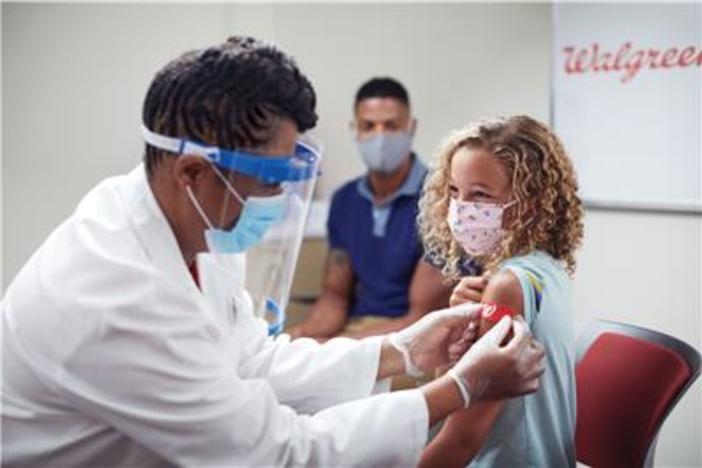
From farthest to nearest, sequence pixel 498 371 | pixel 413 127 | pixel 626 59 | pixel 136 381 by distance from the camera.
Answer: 1. pixel 413 127
2. pixel 626 59
3. pixel 498 371
4. pixel 136 381

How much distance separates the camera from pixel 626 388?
64.1 inches

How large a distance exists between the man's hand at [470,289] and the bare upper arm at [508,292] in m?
0.10

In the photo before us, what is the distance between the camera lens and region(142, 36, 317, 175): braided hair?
3.86ft

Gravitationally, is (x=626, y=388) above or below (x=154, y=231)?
below

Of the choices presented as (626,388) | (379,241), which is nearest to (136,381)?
(626,388)

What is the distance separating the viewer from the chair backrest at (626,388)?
1548 mm

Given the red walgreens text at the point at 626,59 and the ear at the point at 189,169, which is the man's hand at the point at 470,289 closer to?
the ear at the point at 189,169

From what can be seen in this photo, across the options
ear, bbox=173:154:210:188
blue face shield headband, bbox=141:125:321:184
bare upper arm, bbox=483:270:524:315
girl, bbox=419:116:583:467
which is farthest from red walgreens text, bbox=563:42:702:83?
ear, bbox=173:154:210:188

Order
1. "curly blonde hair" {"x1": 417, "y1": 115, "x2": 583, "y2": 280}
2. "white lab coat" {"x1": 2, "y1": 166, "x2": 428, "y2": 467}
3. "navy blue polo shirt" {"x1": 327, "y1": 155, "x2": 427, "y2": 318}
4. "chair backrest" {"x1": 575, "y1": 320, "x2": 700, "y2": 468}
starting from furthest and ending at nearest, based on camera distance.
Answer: "navy blue polo shirt" {"x1": 327, "y1": 155, "x2": 427, "y2": 318} < "chair backrest" {"x1": 575, "y1": 320, "x2": 700, "y2": 468} < "curly blonde hair" {"x1": 417, "y1": 115, "x2": 583, "y2": 280} < "white lab coat" {"x1": 2, "y1": 166, "x2": 428, "y2": 467}

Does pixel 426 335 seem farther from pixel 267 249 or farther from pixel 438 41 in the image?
pixel 438 41

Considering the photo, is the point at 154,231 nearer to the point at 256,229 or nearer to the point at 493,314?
the point at 256,229

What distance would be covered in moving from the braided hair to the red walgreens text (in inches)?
65.8

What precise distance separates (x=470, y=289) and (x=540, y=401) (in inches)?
9.2

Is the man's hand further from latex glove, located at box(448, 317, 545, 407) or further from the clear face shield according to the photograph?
the clear face shield
